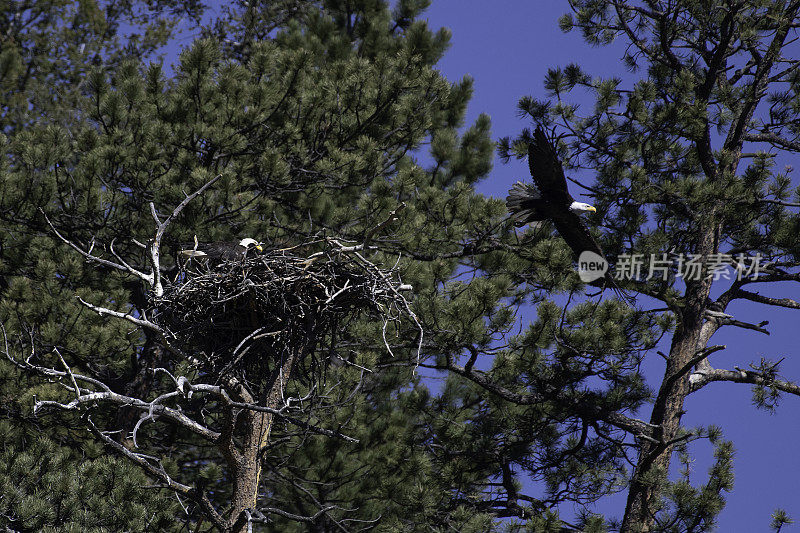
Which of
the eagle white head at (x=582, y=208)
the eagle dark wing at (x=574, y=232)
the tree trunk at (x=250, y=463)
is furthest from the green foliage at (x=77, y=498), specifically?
the eagle white head at (x=582, y=208)

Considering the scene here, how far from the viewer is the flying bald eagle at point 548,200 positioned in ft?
23.0

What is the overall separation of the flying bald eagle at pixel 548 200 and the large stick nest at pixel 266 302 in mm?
2211

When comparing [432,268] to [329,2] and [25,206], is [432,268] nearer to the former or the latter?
[25,206]

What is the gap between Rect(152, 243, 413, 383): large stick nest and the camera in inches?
200

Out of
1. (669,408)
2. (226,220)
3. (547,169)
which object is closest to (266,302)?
(547,169)

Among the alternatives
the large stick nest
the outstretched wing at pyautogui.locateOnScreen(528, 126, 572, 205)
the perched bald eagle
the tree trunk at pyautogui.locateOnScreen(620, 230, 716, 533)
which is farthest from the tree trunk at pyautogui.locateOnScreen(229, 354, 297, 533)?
the tree trunk at pyautogui.locateOnScreen(620, 230, 716, 533)

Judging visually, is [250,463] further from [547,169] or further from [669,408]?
[669,408]

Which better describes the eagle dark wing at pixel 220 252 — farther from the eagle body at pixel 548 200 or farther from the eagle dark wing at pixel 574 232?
the eagle dark wing at pixel 574 232

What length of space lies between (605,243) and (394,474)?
10.0 ft

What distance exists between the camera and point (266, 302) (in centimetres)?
507

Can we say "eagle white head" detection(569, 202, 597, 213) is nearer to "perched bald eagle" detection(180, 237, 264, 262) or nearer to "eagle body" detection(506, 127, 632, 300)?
"eagle body" detection(506, 127, 632, 300)

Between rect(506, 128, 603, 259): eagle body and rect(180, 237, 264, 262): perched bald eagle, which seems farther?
rect(506, 128, 603, 259): eagle body

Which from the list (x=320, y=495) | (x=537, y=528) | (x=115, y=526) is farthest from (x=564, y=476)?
(x=115, y=526)

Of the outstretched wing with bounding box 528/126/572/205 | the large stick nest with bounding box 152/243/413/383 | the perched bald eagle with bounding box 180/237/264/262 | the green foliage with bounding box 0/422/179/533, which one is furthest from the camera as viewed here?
the outstretched wing with bounding box 528/126/572/205
